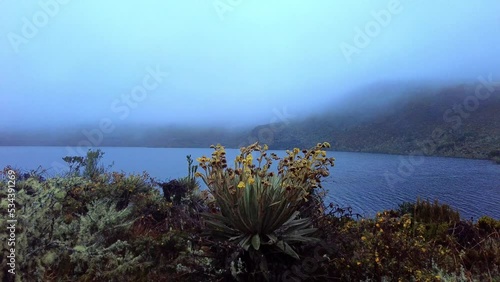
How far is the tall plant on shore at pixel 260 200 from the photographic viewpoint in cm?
289

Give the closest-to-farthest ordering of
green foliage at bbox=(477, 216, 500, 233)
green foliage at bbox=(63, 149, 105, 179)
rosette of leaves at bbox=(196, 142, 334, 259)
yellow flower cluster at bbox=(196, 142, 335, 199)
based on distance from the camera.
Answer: rosette of leaves at bbox=(196, 142, 334, 259) < yellow flower cluster at bbox=(196, 142, 335, 199) < green foliage at bbox=(477, 216, 500, 233) < green foliage at bbox=(63, 149, 105, 179)

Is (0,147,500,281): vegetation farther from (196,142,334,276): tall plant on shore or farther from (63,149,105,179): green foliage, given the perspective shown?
(63,149,105,179): green foliage

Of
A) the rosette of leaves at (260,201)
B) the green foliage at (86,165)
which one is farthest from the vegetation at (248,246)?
the green foliage at (86,165)

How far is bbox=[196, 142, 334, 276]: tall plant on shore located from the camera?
9.47 ft

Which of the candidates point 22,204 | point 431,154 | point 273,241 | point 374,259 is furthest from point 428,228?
point 431,154

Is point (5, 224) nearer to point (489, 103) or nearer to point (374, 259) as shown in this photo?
point (374, 259)

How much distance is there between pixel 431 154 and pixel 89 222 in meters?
40.6

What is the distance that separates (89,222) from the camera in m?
3.71

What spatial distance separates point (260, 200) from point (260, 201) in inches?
0.4

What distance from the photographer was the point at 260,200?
9.46ft

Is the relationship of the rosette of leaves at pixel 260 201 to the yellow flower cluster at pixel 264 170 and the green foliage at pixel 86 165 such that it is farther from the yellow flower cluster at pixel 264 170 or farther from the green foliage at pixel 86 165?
Result: the green foliage at pixel 86 165

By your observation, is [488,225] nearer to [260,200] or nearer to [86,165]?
[260,200]

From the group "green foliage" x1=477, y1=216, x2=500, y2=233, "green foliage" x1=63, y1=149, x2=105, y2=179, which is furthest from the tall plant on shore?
"green foliage" x1=63, y1=149, x2=105, y2=179

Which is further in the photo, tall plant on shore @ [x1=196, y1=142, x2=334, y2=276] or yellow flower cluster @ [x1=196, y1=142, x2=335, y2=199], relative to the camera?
yellow flower cluster @ [x1=196, y1=142, x2=335, y2=199]
